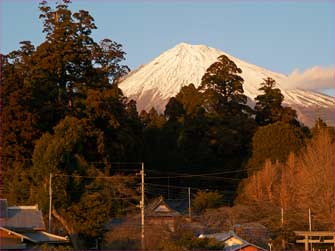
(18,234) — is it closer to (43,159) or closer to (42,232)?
(42,232)

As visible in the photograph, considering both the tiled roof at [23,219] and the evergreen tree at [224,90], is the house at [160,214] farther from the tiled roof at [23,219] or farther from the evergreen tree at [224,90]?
the evergreen tree at [224,90]

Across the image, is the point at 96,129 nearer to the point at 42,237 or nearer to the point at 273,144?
the point at 273,144

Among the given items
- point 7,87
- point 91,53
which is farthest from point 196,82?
point 7,87

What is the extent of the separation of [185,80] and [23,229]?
2473 inches

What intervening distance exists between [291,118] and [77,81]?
1512cm

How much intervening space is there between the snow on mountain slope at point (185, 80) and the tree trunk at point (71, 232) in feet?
142

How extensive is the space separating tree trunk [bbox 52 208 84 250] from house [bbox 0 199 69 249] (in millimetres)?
1914

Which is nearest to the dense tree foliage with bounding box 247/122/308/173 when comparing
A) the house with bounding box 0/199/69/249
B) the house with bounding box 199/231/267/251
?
the house with bounding box 199/231/267/251

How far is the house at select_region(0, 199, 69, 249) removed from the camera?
23109 millimetres

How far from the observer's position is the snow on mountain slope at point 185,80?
78375 millimetres

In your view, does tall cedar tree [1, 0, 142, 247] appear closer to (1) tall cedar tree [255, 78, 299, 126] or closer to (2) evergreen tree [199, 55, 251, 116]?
(2) evergreen tree [199, 55, 251, 116]

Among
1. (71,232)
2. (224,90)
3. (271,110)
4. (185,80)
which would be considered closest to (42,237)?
(71,232)

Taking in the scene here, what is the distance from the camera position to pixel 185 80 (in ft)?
285

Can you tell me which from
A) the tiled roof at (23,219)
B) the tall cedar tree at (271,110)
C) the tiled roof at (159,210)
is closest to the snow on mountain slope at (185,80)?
the tall cedar tree at (271,110)
